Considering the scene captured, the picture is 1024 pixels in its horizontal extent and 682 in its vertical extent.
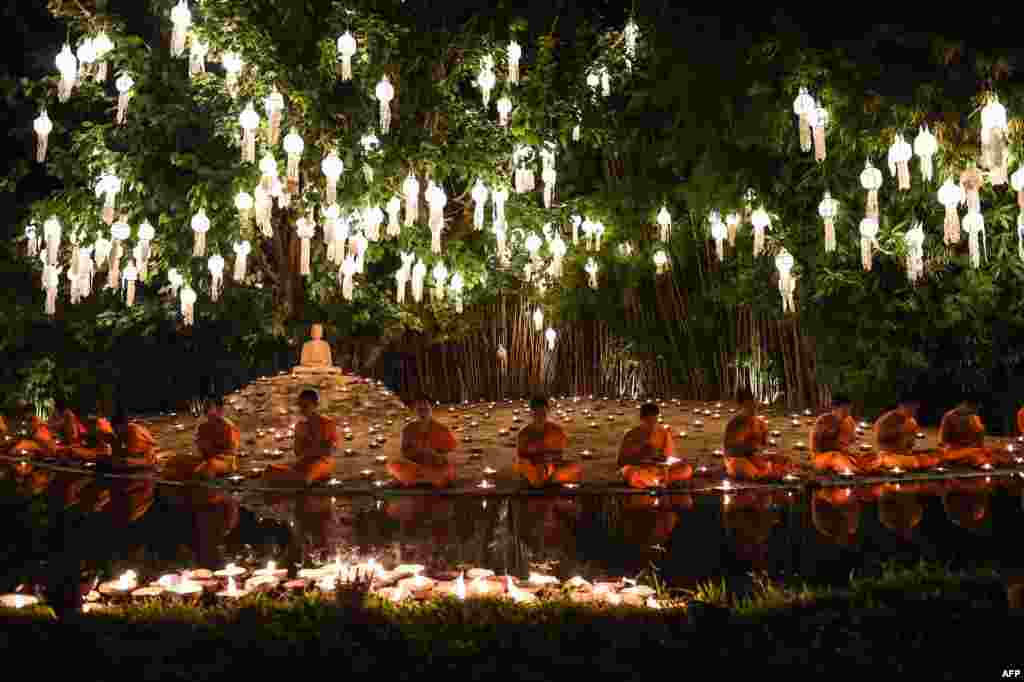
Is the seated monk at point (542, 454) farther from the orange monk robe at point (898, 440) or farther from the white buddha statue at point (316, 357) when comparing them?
the white buddha statue at point (316, 357)

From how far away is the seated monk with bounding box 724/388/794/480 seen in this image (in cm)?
692

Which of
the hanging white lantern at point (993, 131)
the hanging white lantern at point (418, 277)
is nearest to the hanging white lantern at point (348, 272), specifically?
the hanging white lantern at point (418, 277)

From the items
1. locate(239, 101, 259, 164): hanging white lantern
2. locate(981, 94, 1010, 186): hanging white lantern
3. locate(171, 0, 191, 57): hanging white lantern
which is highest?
locate(171, 0, 191, 57): hanging white lantern

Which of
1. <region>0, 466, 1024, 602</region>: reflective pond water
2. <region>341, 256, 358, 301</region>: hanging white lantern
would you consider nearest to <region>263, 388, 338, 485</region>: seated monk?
<region>0, 466, 1024, 602</region>: reflective pond water

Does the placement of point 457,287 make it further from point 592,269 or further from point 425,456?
point 425,456

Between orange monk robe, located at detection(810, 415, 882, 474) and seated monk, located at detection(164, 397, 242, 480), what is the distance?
4578 millimetres

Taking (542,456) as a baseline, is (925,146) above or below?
above

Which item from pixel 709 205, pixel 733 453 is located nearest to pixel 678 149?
pixel 709 205

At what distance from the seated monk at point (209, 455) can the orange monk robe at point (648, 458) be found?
3.13m

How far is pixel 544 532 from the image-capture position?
5.44 meters

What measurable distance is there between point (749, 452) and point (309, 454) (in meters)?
3.29

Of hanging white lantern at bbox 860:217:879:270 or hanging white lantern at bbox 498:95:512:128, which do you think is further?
hanging white lantern at bbox 498:95:512:128

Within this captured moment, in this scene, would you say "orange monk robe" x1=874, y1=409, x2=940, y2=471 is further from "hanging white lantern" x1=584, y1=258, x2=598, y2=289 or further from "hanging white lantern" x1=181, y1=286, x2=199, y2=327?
"hanging white lantern" x1=181, y1=286, x2=199, y2=327

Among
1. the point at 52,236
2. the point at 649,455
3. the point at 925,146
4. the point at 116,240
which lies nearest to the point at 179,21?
the point at 116,240
